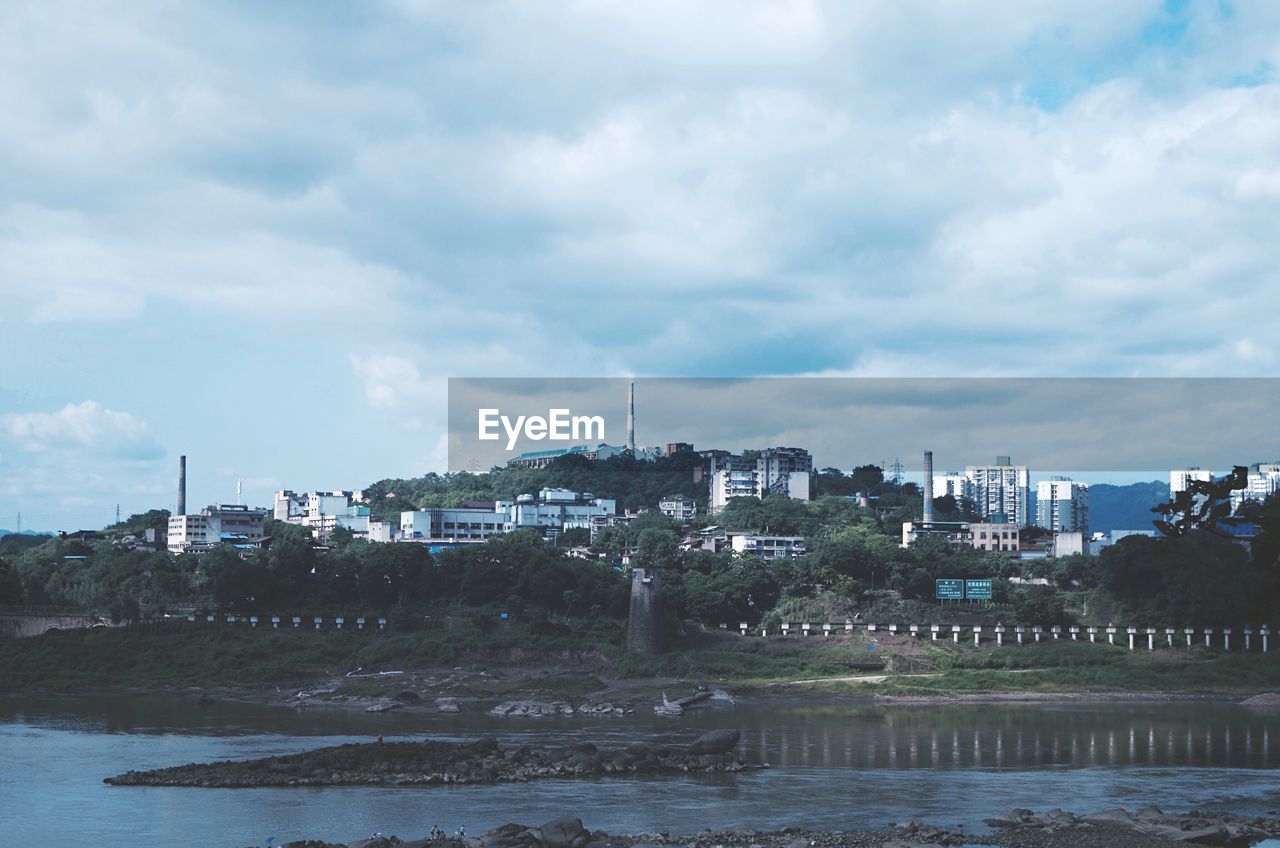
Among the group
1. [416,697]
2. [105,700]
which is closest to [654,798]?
[416,697]

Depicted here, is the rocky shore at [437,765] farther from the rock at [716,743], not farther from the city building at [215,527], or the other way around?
the city building at [215,527]

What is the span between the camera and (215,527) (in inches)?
4678

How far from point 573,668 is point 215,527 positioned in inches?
2454

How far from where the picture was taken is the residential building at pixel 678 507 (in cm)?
13300

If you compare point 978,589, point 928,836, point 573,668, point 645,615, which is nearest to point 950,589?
point 978,589

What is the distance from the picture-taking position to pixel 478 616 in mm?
72062

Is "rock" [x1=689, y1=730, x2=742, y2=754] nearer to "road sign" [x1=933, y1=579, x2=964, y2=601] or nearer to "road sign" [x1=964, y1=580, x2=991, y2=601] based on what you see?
"road sign" [x1=964, y1=580, x2=991, y2=601]

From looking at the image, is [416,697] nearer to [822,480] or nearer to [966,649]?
[966,649]

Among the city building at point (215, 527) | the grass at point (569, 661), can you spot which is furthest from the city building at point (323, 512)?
the grass at point (569, 661)

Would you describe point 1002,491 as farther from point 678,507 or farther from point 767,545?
point 767,545

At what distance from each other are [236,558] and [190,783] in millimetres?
45668

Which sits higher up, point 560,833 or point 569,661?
point 560,833

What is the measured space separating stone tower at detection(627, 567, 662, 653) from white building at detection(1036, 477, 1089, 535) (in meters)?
117

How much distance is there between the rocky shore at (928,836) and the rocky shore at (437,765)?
876cm
